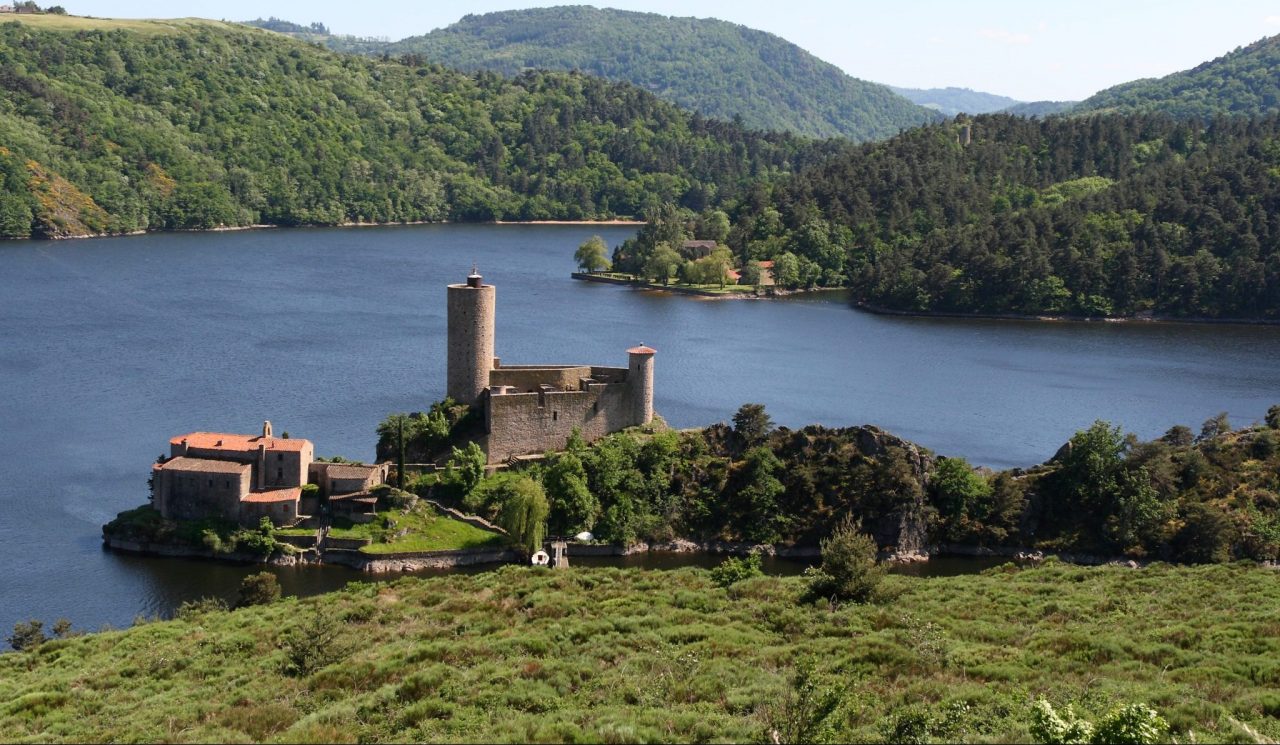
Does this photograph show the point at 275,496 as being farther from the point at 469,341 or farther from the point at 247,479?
the point at 469,341

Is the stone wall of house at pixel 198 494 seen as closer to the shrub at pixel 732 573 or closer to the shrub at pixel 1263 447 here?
the shrub at pixel 732 573

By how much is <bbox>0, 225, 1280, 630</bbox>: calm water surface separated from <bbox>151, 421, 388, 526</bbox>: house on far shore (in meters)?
2.41

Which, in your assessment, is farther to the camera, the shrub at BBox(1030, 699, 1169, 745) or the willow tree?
the willow tree

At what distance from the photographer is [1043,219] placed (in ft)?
391

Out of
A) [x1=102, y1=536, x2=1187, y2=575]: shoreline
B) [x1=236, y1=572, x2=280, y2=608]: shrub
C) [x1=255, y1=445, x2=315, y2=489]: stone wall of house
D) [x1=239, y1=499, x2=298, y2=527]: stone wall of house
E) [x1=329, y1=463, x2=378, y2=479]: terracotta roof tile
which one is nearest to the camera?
[x1=236, y1=572, x2=280, y2=608]: shrub

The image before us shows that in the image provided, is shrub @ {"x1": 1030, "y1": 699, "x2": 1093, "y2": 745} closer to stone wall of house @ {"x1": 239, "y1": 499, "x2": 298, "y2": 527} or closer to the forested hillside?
stone wall of house @ {"x1": 239, "y1": 499, "x2": 298, "y2": 527}

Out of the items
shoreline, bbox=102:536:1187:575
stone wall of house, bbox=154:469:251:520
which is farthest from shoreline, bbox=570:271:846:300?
stone wall of house, bbox=154:469:251:520

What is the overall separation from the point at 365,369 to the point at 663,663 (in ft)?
169

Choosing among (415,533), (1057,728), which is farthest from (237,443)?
(1057,728)

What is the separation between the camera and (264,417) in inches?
2431

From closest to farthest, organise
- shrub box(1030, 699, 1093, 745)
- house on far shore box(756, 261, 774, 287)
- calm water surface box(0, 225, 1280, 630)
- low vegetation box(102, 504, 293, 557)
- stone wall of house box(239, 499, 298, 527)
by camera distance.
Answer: shrub box(1030, 699, 1093, 745)
low vegetation box(102, 504, 293, 557)
stone wall of house box(239, 499, 298, 527)
calm water surface box(0, 225, 1280, 630)
house on far shore box(756, 261, 774, 287)

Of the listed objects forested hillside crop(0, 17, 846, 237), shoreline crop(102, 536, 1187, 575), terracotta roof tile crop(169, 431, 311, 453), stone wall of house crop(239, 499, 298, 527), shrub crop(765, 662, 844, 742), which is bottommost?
shoreline crop(102, 536, 1187, 575)

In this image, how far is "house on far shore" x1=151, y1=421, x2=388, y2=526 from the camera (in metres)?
46.4

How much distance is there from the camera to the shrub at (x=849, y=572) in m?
31.4
